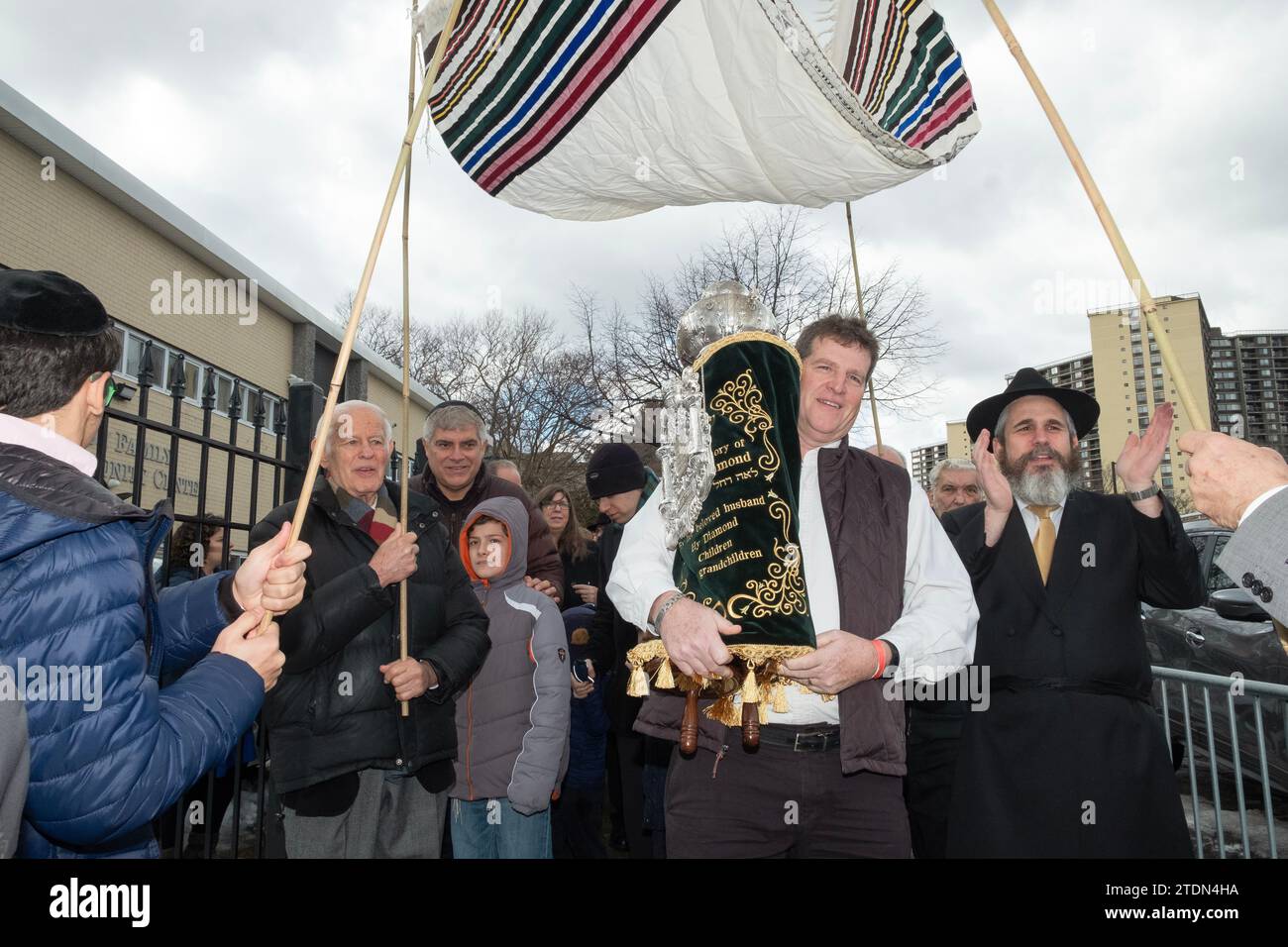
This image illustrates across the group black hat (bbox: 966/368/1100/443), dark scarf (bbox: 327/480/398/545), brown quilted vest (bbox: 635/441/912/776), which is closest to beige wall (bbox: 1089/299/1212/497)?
black hat (bbox: 966/368/1100/443)

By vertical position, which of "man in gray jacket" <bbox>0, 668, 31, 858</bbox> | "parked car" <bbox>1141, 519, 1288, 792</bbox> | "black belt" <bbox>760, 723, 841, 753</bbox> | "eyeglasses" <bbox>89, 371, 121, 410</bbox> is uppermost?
"eyeglasses" <bbox>89, 371, 121, 410</bbox>

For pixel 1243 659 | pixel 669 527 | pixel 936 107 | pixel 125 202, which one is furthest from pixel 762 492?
pixel 125 202

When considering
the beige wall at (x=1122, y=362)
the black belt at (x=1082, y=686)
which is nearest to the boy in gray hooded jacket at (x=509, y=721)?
the black belt at (x=1082, y=686)

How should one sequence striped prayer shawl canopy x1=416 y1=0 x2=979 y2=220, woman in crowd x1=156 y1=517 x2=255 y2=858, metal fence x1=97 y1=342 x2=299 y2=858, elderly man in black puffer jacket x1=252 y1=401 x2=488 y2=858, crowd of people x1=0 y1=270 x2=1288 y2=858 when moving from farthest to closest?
woman in crowd x1=156 y1=517 x2=255 y2=858, metal fence x1=97 y1=342 x2=299 y2=858, striped prayer shawl canopy x1=416 y1=0 x2=979 y2=220, elderly man in black puffer jacket x1=252 y1=401 x2=488 y2=858, crowd of people x1=0 y1=270 x2=1288 y2=858

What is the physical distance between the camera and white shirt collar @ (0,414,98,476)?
1756 mm

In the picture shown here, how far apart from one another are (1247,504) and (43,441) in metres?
2.57

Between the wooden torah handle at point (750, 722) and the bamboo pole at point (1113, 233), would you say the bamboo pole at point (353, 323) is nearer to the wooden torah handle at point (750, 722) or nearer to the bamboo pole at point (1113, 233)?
the wooden torah handle at point (750, 722)

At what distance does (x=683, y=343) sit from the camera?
252cm

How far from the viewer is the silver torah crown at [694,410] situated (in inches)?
88.8

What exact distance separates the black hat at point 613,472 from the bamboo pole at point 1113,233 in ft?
10.9

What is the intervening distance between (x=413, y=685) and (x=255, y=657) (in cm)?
134

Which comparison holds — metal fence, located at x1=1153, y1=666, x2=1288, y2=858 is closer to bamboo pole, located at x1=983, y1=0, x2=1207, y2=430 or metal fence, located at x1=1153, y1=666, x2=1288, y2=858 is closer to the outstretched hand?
the outstretched hand

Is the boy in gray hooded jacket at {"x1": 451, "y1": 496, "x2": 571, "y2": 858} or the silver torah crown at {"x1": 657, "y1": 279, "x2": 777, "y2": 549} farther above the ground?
the silver torah crown at {"x1": 657, "y1": 279, "x2": 777, "y2": 549}

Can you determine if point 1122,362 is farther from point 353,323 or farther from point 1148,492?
point 353,323
